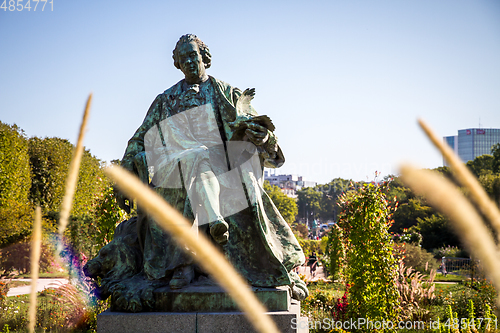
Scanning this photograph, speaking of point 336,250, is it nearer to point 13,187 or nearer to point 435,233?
point 13,187

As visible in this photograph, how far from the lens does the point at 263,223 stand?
433 cm

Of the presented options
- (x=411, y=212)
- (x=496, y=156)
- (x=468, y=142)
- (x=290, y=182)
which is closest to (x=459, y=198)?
(x=468, y=142)

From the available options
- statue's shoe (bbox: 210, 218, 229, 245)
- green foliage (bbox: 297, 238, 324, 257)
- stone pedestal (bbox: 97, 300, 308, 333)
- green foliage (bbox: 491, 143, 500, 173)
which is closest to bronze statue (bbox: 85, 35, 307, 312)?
statue's shoe (bbox: 210, 218, 229, 245)

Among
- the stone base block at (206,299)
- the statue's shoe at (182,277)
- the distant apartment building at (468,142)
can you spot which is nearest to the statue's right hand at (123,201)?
the statue's shoe at (182,277)

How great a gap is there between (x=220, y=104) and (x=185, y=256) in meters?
1.74

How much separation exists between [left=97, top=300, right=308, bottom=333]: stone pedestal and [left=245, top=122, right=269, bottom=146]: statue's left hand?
5.44ft

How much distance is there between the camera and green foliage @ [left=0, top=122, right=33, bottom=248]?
15.5 metres

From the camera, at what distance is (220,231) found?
13.1ft

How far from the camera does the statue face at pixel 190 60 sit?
15.6 ft

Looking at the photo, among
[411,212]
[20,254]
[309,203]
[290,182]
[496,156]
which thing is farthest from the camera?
[290,182]

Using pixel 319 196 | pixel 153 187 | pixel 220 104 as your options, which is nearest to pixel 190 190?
pixel 153 187

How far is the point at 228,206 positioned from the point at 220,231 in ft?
1.54

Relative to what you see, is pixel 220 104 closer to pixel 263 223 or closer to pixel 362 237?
pixel 263 223

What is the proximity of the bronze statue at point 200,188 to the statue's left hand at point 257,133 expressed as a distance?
0.01m
